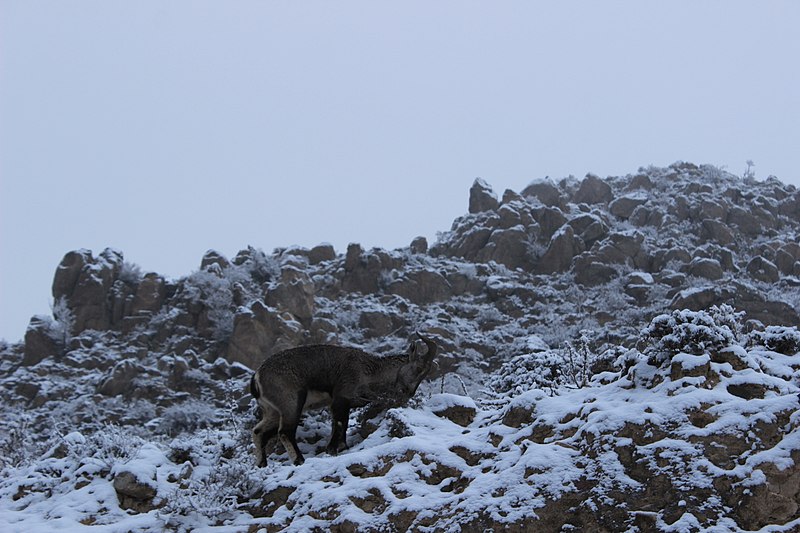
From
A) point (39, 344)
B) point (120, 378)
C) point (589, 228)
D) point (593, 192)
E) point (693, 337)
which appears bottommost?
point (120, 378)

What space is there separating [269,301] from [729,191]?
2916 centimetres

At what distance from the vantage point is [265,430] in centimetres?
1049

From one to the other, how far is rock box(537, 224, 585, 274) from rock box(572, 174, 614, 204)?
7733mm

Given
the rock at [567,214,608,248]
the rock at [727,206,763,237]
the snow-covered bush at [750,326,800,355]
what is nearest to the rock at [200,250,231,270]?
the rock at [567,214,608,248]

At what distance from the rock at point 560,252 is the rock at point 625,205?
235 inches

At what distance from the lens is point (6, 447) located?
17016 mm

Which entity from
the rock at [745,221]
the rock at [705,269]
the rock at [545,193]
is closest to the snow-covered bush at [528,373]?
the rock at [705,269]

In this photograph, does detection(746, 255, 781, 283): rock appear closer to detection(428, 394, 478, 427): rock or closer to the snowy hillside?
the snowy hillside

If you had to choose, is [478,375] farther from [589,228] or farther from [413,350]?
[413,350]

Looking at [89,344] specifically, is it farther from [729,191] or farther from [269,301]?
[729,191]

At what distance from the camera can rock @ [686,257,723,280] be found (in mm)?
37812

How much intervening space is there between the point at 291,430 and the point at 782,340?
6579mm

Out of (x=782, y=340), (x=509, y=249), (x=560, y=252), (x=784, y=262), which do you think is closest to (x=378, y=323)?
(x=509, y=249)

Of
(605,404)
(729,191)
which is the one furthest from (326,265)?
(605,404)
